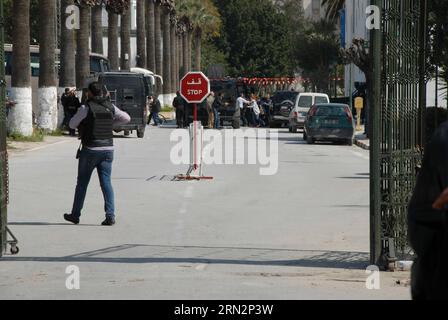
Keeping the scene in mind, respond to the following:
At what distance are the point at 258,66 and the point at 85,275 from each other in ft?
388

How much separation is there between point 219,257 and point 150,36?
6876cm

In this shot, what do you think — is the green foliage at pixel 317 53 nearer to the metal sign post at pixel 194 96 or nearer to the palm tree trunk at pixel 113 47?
the palm tree trunk at pixel 113 47

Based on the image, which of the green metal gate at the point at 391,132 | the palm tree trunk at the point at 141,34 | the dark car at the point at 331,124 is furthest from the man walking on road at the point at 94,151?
the palm tree trunk at the point at 141,34

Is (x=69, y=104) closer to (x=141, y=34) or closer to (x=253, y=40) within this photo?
(x=141, y=34)

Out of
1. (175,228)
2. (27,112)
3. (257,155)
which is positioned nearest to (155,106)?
(27,112)

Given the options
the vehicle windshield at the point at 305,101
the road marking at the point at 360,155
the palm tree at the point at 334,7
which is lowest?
the road marking at the point at 360,155

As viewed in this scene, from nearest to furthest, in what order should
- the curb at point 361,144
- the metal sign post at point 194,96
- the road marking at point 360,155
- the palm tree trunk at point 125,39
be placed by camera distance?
the metal sign post at point 194,96
the road marking at point 360,155
the curb at point 361,144
the palm tree trunk at point 125,39

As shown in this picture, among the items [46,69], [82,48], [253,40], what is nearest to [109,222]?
[46,69]

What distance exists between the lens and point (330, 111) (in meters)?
41.3

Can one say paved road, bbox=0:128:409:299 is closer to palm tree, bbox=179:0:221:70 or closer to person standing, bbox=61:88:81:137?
person standing, bbox=61:88:81:137

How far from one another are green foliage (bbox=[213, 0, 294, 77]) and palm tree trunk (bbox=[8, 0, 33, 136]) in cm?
8961

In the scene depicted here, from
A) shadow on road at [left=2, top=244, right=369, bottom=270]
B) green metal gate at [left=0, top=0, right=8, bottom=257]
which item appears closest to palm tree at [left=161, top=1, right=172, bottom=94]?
shadow on road at [left=2, top=244, right=369, bottom=270]

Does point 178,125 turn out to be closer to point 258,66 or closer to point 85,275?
point 85,275

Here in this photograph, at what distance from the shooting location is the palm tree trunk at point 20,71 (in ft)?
124
